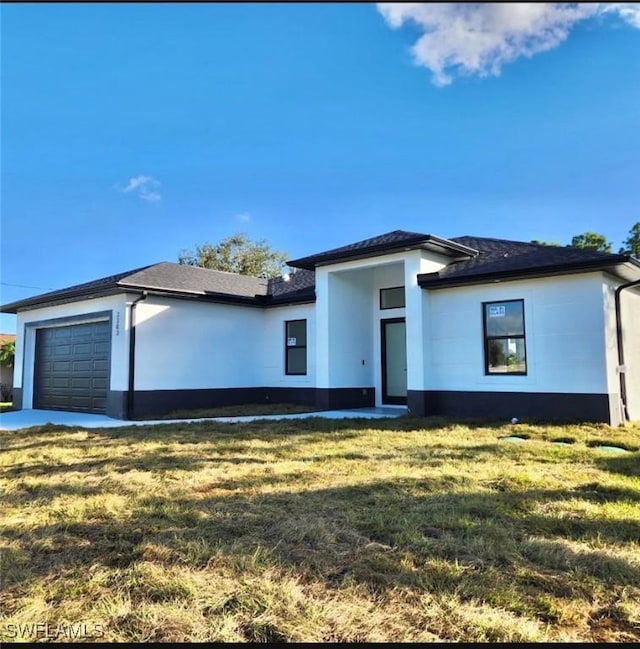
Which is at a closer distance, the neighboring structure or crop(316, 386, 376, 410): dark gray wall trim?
crop(316, 386, 376, 410): dark gray wall trim

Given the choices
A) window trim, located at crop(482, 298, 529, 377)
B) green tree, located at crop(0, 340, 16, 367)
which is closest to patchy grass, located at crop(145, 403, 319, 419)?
window trim, located at crop(482, 298, 529, 377)

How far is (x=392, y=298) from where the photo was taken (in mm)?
13500

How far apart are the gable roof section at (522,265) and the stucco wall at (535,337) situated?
32 centimetres

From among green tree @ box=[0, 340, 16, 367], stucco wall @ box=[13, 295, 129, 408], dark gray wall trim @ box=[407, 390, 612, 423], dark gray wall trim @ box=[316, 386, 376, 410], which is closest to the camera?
dark gray wall trim @ box=[407, 390, 612, 423]

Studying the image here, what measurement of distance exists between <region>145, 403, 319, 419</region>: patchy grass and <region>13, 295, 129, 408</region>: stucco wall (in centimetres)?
153

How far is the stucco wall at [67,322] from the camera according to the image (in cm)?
1173

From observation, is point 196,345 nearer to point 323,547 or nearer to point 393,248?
point 393,248

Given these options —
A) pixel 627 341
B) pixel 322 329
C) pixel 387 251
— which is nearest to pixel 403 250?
pixel 387 251

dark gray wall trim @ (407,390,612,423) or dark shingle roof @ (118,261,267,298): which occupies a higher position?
dark shingle roof @ (118,261,267,298)

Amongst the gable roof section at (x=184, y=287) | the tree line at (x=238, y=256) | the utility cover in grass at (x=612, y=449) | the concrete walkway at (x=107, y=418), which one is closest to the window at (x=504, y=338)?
the concrete walkway at (x=107, y=418)

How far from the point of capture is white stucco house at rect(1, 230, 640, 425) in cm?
971

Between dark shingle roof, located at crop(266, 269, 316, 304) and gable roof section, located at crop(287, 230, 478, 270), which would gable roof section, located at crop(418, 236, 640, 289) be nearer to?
gable roof section, located at crop(287, 230, 478, 270)

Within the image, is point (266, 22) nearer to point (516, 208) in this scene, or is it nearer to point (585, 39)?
point (585, 39)

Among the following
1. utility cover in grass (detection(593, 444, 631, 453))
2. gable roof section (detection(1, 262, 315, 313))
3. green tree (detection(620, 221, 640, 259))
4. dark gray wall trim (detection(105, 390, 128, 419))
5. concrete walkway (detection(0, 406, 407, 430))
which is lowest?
utility cover in grass (detection(593, 444, 631, 453))
